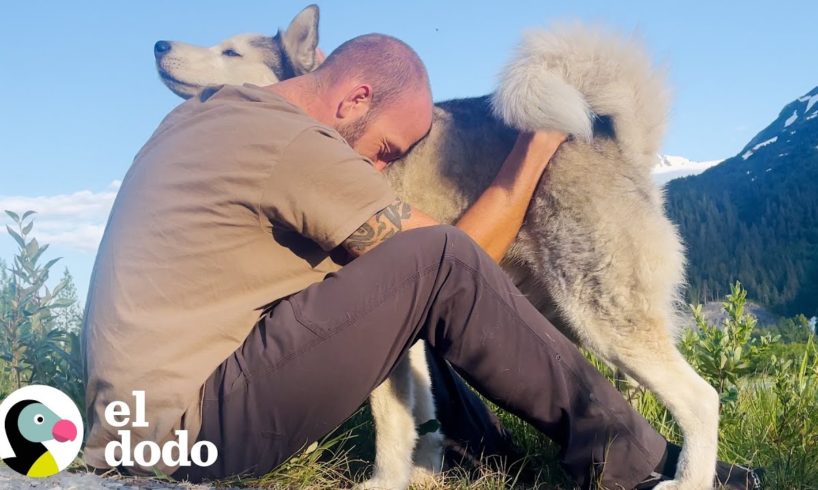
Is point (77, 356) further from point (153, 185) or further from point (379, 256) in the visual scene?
point (379, 256)

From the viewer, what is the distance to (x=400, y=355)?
2.21 metres

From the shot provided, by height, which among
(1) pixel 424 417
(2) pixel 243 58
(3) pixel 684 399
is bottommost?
(1) pixel 424 417

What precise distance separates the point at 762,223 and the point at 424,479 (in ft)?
68.8

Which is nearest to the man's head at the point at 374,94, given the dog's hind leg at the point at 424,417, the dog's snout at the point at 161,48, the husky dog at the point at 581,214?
the husky dog at the point at 581,214

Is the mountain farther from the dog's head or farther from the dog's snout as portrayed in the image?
the dog's snout

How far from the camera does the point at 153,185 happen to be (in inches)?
82.7

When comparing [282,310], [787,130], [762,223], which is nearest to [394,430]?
[282,310]

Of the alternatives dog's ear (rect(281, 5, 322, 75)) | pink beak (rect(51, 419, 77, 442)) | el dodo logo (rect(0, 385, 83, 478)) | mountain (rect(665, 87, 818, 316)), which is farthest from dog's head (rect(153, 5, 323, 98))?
mountain (rect(665, 87, 818, 316))

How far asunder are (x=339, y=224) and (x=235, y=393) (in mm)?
601

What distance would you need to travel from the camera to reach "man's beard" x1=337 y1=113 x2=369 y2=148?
274cm

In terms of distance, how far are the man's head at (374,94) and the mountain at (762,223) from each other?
52.0ft

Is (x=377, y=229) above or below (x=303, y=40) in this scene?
below

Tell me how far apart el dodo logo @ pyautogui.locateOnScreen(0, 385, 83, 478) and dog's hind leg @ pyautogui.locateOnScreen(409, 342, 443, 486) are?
50.4 inches

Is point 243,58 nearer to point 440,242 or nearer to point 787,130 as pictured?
point 440,242
